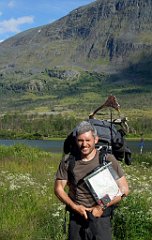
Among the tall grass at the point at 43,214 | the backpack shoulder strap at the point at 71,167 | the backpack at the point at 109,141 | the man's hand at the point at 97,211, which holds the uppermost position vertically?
the backpack at the point at 109,141

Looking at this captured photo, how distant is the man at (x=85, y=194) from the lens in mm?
5383

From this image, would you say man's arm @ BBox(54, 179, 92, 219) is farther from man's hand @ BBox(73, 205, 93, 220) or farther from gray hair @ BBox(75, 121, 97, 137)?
gray hair @ BBox(75, 121, 97, 137)

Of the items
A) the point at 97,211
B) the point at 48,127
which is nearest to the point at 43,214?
the point at 97,211

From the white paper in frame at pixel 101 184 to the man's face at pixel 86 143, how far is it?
0.24 metres

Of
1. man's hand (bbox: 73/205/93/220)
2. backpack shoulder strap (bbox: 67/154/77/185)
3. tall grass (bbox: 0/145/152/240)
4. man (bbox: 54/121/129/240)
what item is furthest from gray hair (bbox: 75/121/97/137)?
Result: tall grass (bbox: 0/145/152/240)

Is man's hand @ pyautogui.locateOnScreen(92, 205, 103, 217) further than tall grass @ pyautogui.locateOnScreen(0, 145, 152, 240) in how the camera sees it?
No

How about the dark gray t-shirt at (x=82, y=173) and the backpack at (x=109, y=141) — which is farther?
the backpack at (x=109, y=141)

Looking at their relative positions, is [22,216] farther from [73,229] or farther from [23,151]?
[23,151]

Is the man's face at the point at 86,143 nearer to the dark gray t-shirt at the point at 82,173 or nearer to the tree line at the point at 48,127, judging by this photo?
the dark gray t-shirt at the point at 82,173

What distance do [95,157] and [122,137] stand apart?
1.69ft

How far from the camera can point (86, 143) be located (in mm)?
5383

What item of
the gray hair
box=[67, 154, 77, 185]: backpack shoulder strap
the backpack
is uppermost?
the gray hair

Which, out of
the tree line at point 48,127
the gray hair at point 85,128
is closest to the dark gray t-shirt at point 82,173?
the gray hair at point 85,128

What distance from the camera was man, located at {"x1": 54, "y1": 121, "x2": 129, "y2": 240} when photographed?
5383 mm
